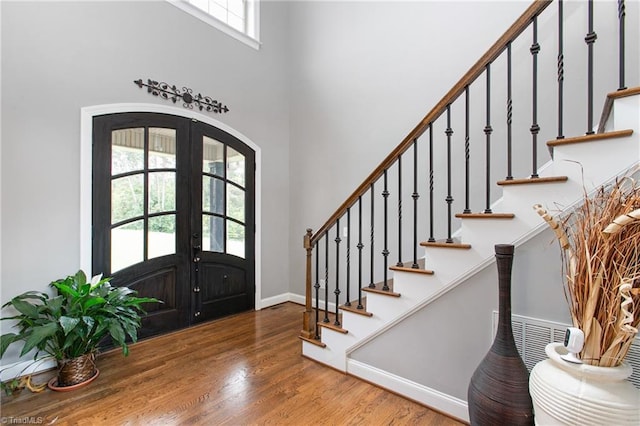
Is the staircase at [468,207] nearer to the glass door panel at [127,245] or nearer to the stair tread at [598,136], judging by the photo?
the stair tread at [598,136]

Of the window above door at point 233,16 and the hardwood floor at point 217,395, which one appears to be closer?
the hardwood floor at point 217,395

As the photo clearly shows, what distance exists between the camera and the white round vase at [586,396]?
1059 mm

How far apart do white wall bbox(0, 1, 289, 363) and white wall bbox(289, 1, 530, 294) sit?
53.6 inches

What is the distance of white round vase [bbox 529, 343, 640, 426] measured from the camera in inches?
41.7

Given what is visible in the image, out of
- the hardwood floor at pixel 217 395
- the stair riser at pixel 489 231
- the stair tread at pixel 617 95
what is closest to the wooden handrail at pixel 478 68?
the stair tread at pixel 617 95

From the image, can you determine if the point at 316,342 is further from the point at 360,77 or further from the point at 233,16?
the point at 233,16

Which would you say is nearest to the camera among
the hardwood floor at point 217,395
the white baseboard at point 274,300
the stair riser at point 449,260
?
the stair riser at point 449,260

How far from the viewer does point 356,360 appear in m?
2.44

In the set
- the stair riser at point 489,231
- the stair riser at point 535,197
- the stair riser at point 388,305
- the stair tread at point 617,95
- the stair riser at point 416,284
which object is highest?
the stair tread at point 617,95

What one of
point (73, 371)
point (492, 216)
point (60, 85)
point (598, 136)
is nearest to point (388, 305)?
point (492, 216)

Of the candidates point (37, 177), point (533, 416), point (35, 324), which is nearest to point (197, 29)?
point (37, 177)

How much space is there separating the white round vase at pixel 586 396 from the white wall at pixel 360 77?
267 centimetres

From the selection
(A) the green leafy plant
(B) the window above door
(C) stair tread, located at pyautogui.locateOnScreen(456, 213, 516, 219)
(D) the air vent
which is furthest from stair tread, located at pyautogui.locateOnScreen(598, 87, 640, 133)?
(B) the window above door

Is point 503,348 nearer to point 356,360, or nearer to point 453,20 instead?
point 356,360
